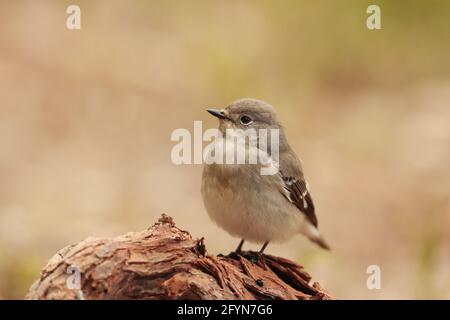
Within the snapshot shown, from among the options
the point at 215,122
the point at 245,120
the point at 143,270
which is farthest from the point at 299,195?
the point at 215,122

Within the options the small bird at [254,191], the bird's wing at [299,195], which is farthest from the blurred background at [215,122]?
the small bird at [254,191]

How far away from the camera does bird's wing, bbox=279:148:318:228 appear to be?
632 centimetres

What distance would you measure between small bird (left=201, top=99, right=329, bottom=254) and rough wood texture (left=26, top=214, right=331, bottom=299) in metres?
1.33

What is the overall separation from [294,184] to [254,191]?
0.72m

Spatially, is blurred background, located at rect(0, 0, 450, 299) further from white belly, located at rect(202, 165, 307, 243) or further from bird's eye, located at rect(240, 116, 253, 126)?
bird's eye, located at rect(240, 116, 253, 126)

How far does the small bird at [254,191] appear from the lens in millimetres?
5758

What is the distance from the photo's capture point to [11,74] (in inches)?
428

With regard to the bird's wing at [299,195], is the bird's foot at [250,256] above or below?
below

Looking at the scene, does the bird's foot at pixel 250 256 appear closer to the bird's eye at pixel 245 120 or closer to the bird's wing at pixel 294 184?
the bird's wing at pixel 294 184

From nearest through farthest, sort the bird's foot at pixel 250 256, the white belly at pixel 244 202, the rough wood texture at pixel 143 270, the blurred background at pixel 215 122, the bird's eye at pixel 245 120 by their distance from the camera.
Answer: the rough wood texture at pixel 143 270, the bird's foot at pixel 250 256, the white belly at pixel 244 202, the bird's eye at pixel 245 120, the blurred background at pixel 215 122

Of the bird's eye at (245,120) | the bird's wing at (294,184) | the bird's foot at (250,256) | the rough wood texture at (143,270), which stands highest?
the bird's eye at (245,120)

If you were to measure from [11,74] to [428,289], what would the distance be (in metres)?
6.46

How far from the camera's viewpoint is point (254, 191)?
229 inches

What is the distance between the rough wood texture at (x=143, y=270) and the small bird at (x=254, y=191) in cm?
133
